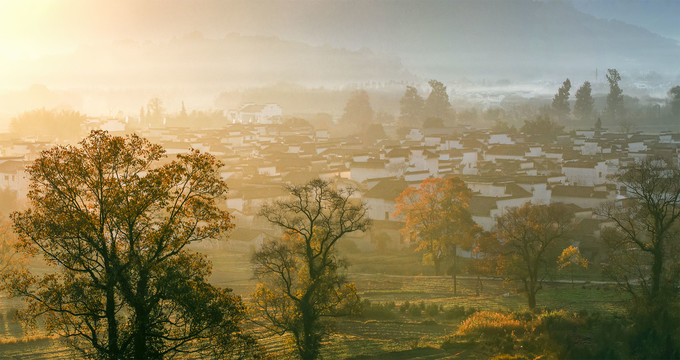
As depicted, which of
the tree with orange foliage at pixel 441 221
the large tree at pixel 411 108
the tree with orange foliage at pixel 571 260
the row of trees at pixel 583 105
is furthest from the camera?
the large tree at pixel 411 108

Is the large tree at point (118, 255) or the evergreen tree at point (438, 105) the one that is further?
the evergreen tree at point (438, 105)

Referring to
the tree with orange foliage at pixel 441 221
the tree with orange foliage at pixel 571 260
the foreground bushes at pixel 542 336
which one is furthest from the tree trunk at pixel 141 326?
the tree with orange foliage at pixel 441 221

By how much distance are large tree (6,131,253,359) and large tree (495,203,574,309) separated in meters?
10.9

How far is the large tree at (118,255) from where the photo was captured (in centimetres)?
1018

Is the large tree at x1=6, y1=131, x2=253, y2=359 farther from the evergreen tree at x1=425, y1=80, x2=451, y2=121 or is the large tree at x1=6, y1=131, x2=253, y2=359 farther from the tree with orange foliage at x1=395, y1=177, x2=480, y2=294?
the evergreen tree at x1=425, y1=80, x2=451, y2=121

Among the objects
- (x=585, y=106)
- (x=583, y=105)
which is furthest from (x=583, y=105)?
(x=585, y=106)

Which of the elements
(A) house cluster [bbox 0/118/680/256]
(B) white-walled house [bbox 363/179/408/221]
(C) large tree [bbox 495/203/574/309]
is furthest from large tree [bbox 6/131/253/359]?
(B) white-walled house [bbox 363/179/408/221]

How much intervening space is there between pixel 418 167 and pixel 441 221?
1792 cm

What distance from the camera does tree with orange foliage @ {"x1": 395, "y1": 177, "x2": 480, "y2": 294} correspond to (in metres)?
26.5

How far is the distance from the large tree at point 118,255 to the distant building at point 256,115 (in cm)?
8437

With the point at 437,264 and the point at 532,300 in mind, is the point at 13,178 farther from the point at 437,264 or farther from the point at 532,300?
the point at 532,300

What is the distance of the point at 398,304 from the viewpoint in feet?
68.7

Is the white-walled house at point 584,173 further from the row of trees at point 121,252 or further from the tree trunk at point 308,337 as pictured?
the row of trees at point 121,252

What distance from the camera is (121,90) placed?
541 feet
